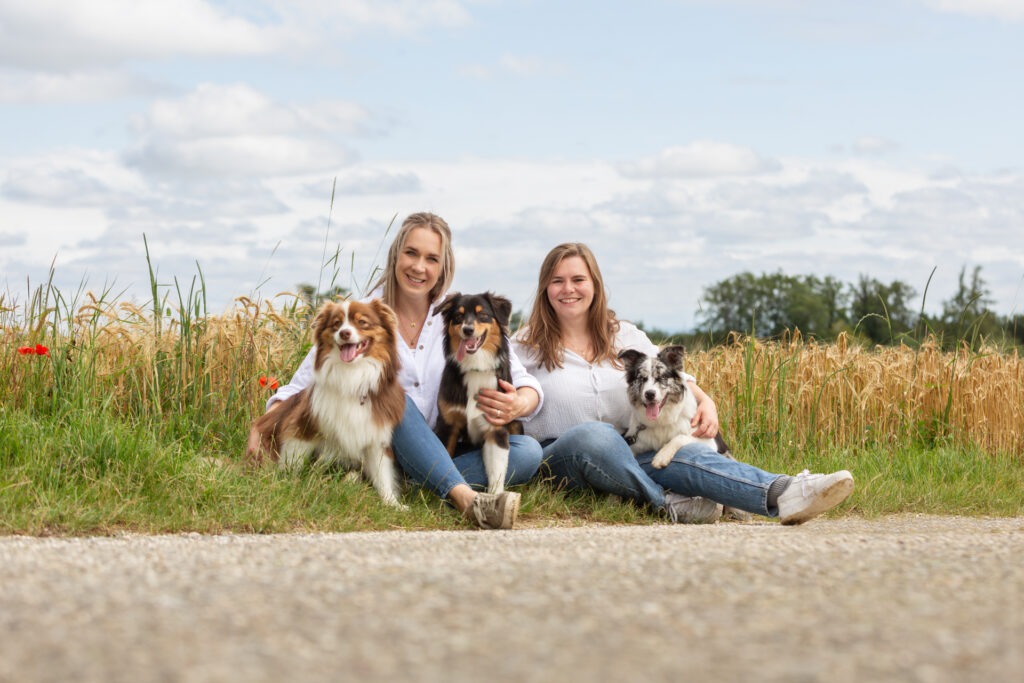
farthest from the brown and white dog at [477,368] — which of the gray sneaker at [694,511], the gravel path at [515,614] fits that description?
the gravel path at [515,614]

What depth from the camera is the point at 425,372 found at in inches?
264

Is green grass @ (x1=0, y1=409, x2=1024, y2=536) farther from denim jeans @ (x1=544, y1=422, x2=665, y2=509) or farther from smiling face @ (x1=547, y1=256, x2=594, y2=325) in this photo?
smiling face @ (x1=547, y1=256, x2=594, y2=325)

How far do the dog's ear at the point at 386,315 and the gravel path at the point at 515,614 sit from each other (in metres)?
2.15

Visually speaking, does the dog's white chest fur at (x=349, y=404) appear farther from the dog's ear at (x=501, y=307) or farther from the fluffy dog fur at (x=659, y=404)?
the fluffy dog fur at (x=659, y=404)

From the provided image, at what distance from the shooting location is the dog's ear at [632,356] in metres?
6.56

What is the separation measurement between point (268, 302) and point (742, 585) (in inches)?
242

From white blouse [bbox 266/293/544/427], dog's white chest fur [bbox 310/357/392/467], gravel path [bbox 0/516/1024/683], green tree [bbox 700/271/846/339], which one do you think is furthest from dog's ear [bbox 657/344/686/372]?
green tree [bbox 700/271/846/339]

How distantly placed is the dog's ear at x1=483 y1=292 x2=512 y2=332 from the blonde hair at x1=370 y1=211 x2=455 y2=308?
59 centimetres

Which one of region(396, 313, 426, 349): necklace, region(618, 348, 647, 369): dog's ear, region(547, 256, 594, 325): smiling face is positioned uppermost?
region(547, 256, 594, 325): smiling face

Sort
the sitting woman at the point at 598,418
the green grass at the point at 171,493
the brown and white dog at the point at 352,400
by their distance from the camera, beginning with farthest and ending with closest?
the sitting woman at the point at 598,418 < the brown and white dog at the point at 352,400 < the green grass at the point at 171,493

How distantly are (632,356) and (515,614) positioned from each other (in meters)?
3.85

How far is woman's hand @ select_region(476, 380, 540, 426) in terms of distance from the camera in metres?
6.18

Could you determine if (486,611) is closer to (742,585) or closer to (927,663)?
(742,585)

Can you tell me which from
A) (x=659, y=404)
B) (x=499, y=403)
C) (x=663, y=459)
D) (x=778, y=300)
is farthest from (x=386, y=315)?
(x=778, y=300)
